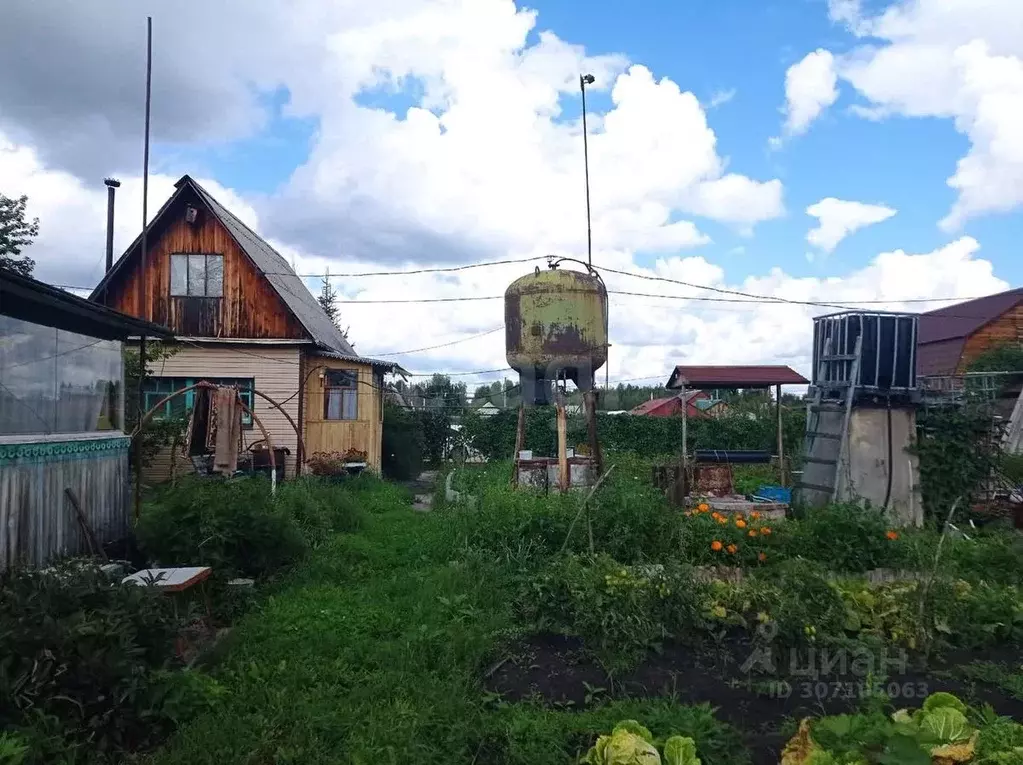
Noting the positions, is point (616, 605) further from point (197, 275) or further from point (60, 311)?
point (197, 275)

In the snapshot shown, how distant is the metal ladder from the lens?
1021 centimetres

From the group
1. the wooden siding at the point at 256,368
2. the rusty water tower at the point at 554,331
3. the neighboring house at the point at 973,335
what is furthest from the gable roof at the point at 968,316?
the wooden siding at the point at 256,368

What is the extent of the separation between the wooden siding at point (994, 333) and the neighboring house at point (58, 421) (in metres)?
25.6

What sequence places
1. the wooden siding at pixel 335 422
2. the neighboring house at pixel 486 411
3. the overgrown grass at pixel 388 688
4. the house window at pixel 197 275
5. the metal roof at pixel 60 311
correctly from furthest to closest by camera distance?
the neighboring house at pixel 486 411
the wooden siding at pixel 335 422
the house window at pixel 197 275
the metal roof at pixel 60 311
the overgrown grass at pixel 388 688

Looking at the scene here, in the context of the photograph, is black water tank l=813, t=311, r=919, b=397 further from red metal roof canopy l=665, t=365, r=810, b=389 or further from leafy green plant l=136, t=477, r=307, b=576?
leafy green plant l=136, t=477, r=307, b=576

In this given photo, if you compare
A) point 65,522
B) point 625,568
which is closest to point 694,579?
point 625,568

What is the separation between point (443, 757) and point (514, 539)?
356 cm

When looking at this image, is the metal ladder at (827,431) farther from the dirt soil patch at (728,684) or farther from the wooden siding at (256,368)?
the wooden siding at (256,368)

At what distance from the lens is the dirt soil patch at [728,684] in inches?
167

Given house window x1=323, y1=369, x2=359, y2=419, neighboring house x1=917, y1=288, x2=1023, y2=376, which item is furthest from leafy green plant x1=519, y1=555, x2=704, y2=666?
neighboring house x1=917, y1=288, x2=1023, y2=376

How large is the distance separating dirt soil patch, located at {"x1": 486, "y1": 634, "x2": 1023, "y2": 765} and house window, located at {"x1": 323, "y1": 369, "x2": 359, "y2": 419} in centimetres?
1271

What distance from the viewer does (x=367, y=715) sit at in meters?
4.39

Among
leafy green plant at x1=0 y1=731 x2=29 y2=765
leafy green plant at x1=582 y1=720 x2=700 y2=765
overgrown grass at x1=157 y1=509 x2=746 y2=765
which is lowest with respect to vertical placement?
overgrown grass at x1=157 y1=509 x2=746 y2=765

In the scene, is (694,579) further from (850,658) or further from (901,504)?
(901,504)
